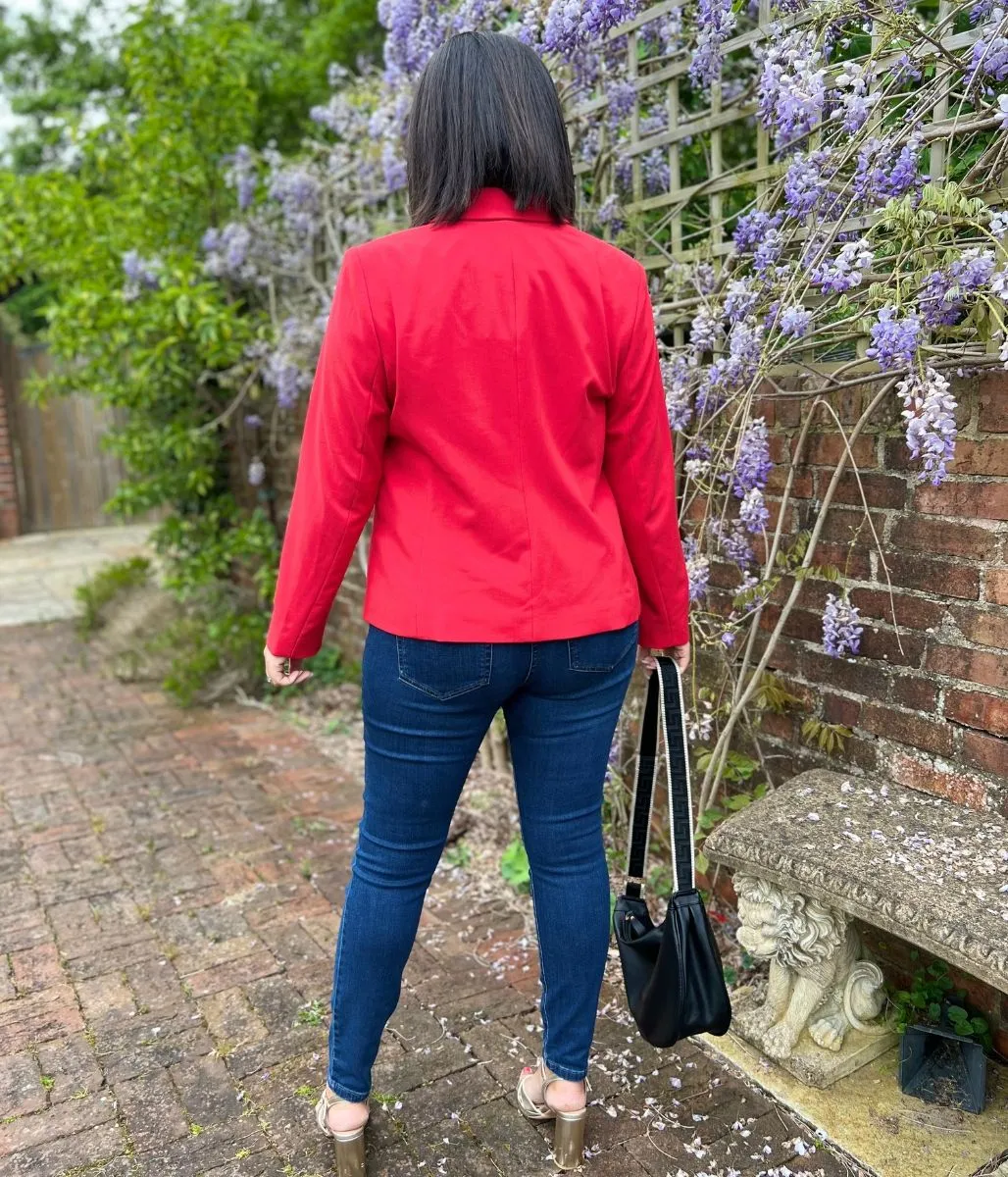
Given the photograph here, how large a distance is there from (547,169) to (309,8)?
6595 millimetres

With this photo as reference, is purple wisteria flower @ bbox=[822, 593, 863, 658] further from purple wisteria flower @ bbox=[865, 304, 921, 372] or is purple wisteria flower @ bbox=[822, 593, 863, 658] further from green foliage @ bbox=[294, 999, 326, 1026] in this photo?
green foliage @ bbox=[294, 999, 326, 1026]

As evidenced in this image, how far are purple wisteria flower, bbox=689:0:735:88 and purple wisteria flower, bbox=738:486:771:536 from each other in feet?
3.38

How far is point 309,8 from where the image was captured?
716cm

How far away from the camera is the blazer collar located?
1629mm

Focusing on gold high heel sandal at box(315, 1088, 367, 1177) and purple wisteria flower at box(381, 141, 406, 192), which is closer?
gold high heel sandal at box(315, 1088, 367, 1177)

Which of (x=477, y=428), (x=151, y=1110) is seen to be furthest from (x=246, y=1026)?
(x=477, y=428)

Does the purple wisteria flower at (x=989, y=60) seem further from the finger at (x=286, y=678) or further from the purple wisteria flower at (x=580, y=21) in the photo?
the finger at (x=286, y=678)


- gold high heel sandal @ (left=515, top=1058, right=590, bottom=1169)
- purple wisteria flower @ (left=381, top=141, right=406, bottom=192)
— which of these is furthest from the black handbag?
purple wisteria flower @ (left=381, top=141, right=406, bottom=192)

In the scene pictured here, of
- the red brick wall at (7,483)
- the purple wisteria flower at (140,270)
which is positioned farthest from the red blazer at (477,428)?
the red brick wall at (7,483)

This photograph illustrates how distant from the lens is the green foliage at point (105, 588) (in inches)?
248

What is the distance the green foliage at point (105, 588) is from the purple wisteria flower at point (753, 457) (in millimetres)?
4836

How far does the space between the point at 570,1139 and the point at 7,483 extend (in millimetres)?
10104

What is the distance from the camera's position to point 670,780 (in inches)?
74.3

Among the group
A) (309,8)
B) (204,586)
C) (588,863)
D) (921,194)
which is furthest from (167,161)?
(588,863)
